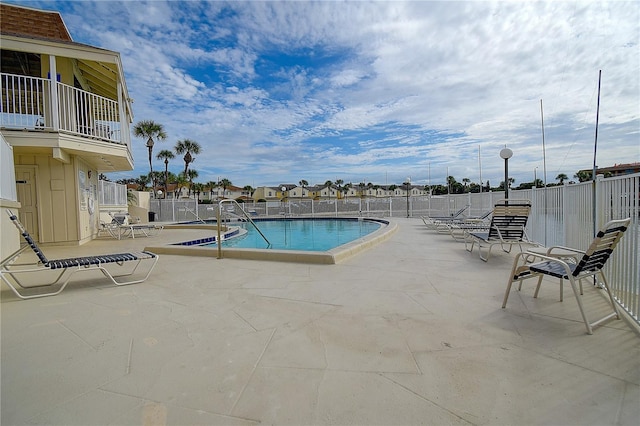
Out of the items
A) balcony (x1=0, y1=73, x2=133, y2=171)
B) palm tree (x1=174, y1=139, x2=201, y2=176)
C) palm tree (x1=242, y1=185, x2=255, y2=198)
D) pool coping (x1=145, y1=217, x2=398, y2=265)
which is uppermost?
palm tree (x1=174, y1=139, x2=201, y2=176)

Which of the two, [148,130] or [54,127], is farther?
[148,130]

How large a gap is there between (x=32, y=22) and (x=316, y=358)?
1408 cm

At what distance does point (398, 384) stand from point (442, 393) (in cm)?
24

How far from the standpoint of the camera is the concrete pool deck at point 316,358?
5.22 feet

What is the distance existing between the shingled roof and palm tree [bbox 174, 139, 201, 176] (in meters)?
29.9

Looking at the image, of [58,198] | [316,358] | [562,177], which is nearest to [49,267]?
[316,358]

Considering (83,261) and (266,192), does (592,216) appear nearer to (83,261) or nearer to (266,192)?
(83,261)

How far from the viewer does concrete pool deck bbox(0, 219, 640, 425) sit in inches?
62.6

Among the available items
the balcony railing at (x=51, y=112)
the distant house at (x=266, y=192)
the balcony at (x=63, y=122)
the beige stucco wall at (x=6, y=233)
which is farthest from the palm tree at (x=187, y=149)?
the beige stucco wall at (x=6, y=233)

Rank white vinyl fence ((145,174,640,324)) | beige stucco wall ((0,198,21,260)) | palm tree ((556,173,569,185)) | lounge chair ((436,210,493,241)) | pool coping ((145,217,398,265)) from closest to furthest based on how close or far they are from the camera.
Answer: white vinyl fence ((145,174,640,324)) → beige stucco wall ((0,198,21,260)) → pool coping ((145,217,398,265)) → lounge chair ((436,210,493,241)) → palm tree ((556,173,569,185))

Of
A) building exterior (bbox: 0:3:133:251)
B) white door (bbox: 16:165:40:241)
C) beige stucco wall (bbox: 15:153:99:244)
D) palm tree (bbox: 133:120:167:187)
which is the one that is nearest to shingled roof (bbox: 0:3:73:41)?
building exterior (bbox: 0:3:133:251)

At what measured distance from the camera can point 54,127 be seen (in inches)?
298

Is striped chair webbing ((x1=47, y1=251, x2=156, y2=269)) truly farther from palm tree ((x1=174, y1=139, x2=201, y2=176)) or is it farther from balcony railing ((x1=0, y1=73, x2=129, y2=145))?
palm tree ((x1=174, y1=139, x2=201, y2=176))

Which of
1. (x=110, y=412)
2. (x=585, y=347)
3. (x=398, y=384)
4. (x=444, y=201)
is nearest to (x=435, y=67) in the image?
(x=444, y=201)
